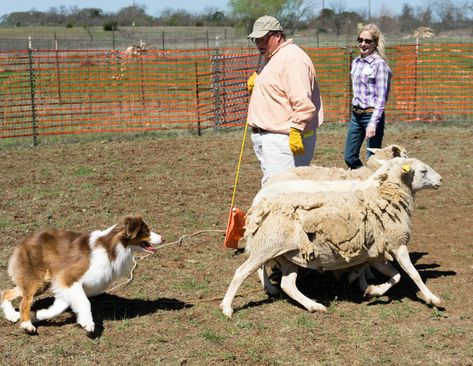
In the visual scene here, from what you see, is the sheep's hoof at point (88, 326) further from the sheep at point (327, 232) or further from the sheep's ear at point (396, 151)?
the sheep's ear at point (396, 151)

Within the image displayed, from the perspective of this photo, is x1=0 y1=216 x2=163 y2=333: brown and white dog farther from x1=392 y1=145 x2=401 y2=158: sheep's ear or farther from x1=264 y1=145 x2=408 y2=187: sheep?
x1=392 y1=145 x2=401 y2=158: sheep's ear

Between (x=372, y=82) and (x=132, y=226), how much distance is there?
3396 mm

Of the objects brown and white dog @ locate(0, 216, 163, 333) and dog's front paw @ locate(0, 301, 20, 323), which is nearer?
brown and white dog @ locate(0, 216, 163, 333)

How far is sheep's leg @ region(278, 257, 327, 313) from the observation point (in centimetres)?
582

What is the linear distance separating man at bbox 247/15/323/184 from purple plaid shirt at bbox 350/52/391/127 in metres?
1.11

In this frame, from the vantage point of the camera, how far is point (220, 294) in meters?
6.30

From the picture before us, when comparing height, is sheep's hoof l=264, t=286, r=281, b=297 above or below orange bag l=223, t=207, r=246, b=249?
below

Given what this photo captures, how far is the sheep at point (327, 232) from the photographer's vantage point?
5.73 metres

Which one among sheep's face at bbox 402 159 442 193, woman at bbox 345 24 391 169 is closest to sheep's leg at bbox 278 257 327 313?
sheep's face at bbox 402 159 442 193

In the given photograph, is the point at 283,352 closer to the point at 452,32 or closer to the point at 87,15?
the point at 452,32

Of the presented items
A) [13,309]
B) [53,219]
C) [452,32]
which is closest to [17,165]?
[53,219]

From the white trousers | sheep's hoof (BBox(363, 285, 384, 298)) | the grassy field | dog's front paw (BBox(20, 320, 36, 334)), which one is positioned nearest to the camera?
the grassy field

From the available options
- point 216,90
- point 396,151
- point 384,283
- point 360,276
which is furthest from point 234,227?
point 216,90

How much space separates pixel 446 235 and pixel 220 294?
302 centimetres
